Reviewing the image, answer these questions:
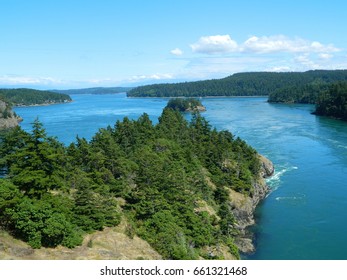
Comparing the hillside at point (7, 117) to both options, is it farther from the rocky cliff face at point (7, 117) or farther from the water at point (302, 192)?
the water at point (302, 192)

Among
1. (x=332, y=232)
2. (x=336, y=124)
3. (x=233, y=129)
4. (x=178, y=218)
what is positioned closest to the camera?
(x=178, y=218)

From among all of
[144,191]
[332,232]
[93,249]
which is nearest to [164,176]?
[144,191]

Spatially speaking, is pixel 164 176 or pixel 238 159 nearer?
pixel 164 176

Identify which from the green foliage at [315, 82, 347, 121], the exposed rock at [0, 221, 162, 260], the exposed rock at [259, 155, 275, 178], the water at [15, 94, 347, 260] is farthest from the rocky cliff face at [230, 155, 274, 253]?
the green foliage at [315, 82, 347, 121]

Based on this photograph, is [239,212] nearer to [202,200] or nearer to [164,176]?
[202,200]

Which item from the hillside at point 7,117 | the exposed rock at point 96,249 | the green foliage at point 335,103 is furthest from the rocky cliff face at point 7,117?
the exposed rock at point 96,249

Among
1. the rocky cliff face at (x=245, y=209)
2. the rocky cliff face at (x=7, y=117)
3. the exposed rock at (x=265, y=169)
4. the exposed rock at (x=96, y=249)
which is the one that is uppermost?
the rocky cliff face at (x=7, y=117)

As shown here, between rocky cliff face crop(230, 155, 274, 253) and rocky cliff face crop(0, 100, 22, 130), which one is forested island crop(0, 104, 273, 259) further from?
rocky cliff face crop(0, 100, 22, 130)

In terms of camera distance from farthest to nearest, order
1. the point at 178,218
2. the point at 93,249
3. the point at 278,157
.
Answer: the point at 278,157 → the point at 178,218 → the point at 93,249

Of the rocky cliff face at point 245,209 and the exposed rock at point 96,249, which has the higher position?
the exposed rock at point 96,249
